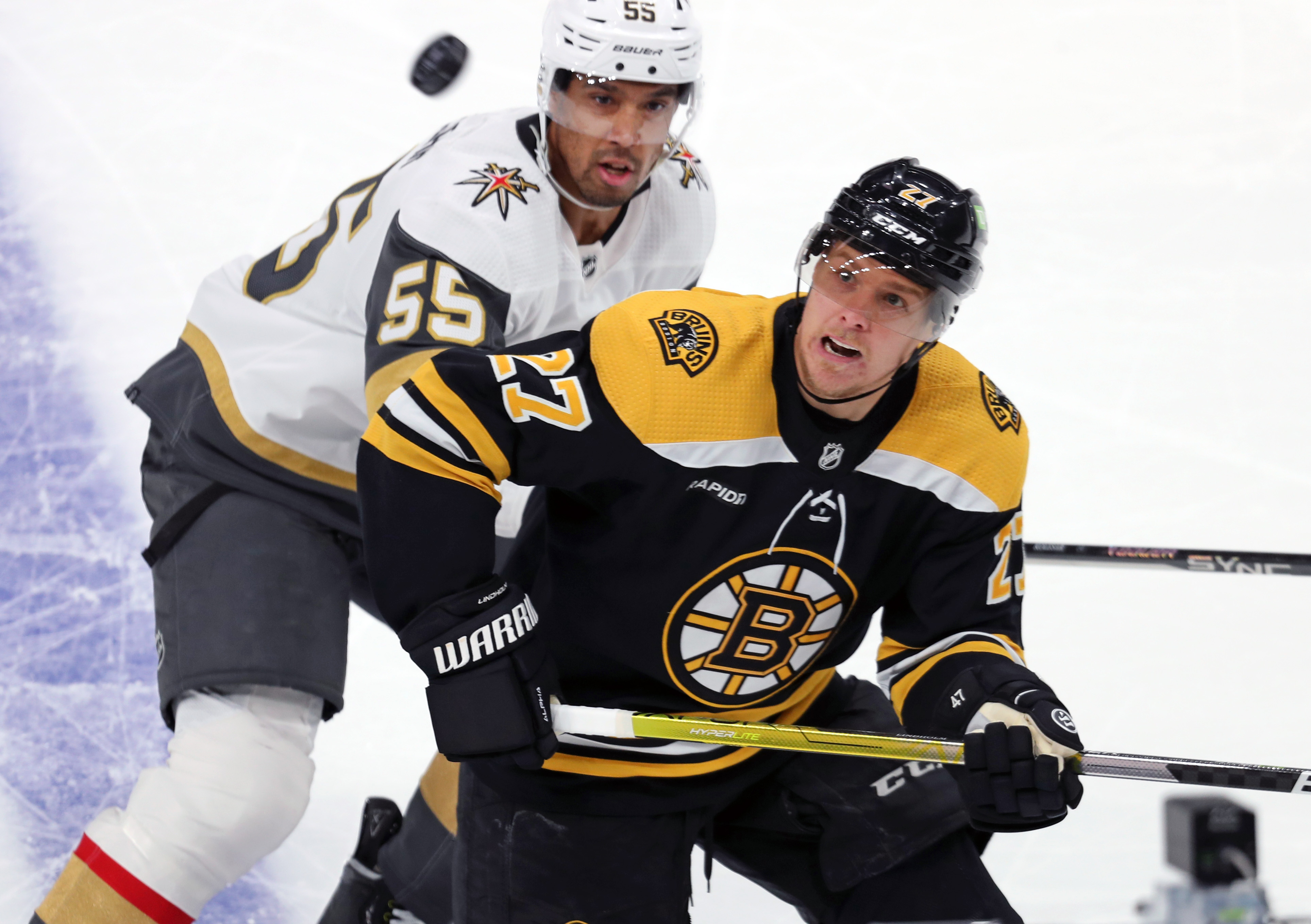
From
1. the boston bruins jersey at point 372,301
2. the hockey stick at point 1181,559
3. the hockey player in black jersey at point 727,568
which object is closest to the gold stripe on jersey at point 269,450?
the boston bruins jersey at point 372,301

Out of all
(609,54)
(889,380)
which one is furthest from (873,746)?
(609,54)

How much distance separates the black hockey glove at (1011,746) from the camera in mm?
1751

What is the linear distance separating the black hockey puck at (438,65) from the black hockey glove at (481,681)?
51.6 inches

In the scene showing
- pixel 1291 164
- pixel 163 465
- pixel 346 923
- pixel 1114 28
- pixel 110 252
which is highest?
pixel 1114 28

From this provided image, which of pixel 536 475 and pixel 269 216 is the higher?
pixel 269 216

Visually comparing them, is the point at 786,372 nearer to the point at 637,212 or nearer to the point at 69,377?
the point at 637,212

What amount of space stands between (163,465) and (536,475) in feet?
3.09

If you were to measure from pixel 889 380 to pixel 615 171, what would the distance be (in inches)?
31.8

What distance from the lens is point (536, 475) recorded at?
1.83 m

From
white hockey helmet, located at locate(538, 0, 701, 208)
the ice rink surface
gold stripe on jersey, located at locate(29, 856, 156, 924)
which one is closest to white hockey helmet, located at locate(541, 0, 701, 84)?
white hockey helmet, located at locate(538, 0, 701, 208)

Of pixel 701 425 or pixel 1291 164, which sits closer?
pixel 701 425

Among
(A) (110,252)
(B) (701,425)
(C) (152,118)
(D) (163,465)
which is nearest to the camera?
(B) (701,425)

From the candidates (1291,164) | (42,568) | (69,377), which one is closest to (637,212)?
(42,568)

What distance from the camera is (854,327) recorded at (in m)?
1.77
